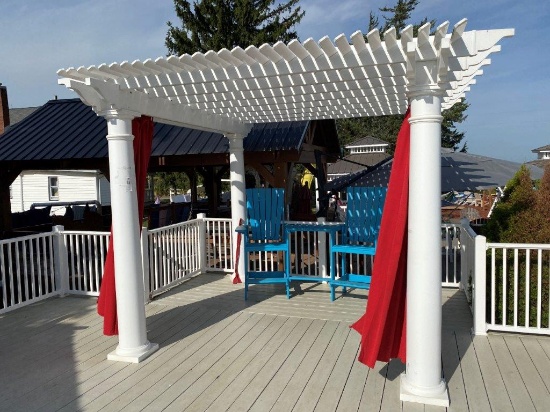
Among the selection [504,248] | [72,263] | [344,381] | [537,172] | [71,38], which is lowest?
[344,381]

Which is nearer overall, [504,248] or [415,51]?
Answer: [415,51]

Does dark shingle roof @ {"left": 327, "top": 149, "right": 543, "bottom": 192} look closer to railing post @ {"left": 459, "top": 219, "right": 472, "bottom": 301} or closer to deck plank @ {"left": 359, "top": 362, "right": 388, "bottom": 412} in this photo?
railing post @ {"left": 459, "top": 219, "right": 472, "bottom": 301}

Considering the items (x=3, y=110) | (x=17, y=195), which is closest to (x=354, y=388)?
(x=3, y=110)

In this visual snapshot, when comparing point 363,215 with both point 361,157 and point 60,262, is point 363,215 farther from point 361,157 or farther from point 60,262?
point 361,157

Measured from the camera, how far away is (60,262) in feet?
18.7

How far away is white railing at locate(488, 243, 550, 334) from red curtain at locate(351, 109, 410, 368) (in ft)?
4.29

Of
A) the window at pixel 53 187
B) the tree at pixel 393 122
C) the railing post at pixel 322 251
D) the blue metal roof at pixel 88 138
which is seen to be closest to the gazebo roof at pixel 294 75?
the railing post at pixel 322 251

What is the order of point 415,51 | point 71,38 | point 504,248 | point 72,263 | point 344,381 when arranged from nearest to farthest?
1. point 415,51
2. point 344,381
3. point 504,248
4. point 72,263
5. point 71,38

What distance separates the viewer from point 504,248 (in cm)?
379

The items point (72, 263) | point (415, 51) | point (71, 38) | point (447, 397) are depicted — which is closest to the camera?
point (415, 51)

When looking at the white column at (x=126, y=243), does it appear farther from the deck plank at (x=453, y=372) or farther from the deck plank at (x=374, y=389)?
the deck plank at (x=453, y=372)

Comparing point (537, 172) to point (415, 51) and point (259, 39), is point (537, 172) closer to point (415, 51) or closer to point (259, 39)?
point (415, 51)

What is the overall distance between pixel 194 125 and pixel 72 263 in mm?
2697

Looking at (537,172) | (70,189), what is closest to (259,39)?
(70,189)
